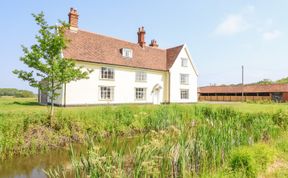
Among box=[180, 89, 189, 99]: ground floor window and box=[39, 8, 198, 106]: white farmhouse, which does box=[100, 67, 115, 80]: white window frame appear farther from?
box=[180, 89, 189, 99]: ground floor window

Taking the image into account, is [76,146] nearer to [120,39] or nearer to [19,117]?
[19,117]

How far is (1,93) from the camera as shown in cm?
4919

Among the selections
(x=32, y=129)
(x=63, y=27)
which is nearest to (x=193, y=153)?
(x=32, y=129)

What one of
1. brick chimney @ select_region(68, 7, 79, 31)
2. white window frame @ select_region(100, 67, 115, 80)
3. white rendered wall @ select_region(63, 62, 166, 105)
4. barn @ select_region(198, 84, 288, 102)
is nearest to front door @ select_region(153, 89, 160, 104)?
white rendered wall @ select_region(63, 62, 166, 105)

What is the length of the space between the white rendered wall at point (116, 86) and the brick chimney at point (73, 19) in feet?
16.3

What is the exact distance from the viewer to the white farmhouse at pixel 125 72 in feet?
73.3

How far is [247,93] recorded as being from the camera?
4534 cm

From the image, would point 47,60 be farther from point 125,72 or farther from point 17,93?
point 17,93

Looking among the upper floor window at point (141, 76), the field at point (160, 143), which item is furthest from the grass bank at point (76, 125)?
the upper floor window at point (141, 76)

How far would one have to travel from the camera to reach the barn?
41125mm

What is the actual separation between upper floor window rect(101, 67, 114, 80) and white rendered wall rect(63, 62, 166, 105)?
380 mm

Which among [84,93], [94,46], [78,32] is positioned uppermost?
[78,32]

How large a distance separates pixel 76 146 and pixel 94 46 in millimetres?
17105

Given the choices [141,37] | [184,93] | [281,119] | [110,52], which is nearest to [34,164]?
[281,119]
